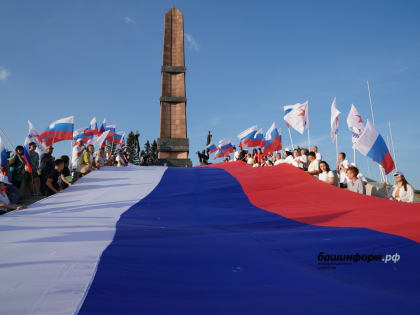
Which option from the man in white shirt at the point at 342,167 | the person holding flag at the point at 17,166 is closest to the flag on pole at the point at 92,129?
A: the person holding flag at the point at 17,166

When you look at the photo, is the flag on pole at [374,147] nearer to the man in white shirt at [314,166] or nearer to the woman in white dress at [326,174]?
the woman in white dress at [326,174]

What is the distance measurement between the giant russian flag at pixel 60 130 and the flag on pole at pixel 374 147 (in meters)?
7.72

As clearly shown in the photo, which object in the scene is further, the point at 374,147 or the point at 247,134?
the point at 247,134

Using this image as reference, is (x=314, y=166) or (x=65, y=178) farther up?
(x=314, y=166)

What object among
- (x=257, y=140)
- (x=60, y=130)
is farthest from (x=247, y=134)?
(x=60, y=130)

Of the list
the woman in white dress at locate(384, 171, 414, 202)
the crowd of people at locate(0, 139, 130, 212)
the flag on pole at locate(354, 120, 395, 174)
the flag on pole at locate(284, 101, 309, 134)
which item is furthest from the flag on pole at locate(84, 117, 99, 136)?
the woman in white dress at locate(384, 171, 414, 202)

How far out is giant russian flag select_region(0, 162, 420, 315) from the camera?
207 cm

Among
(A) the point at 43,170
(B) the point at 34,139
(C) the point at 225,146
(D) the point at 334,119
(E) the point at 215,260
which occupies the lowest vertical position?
(E) the point at 215,260

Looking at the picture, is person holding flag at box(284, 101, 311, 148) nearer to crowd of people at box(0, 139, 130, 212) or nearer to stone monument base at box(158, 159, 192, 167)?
crowd of people at box(0, 139, 130, 212)

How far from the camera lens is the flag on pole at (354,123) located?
28.1ft

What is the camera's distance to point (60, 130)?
9828 mm

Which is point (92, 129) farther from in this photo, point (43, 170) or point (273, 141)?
point (273, 141)

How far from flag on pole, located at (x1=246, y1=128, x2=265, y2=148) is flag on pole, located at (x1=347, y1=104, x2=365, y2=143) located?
692 cm

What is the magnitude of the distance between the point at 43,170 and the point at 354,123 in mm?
8026
